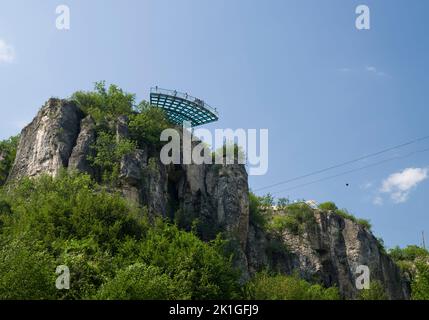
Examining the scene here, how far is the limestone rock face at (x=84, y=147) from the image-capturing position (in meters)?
47.1

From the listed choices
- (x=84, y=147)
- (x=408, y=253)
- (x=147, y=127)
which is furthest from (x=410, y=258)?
(x=84, y=147)

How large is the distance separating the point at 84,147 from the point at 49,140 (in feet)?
9.69

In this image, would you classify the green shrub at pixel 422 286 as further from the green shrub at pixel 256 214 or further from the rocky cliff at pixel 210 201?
the green shrub at pixel 256 214

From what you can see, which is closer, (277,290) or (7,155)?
(277,290)

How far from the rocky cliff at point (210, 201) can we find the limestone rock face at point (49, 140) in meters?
0.08

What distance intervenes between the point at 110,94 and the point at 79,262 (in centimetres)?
2955

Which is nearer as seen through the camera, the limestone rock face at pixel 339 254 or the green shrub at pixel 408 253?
the limestone rock face at pixel 339 254

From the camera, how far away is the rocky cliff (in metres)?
47.5

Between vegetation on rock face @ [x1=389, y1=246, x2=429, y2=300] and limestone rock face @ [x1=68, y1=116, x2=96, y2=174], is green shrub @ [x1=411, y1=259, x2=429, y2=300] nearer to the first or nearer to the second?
vegetation on rock face @ [x1=389, y1=246, x2=429, y2=300]

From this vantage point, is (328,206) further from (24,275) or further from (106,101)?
(24,275)

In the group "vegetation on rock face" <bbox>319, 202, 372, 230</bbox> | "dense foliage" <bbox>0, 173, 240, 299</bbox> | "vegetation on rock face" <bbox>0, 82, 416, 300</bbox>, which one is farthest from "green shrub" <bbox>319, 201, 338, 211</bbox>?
"dense foliage" <bbox>0, 173, 240, 299</bbox>

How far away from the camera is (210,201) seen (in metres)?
53.1

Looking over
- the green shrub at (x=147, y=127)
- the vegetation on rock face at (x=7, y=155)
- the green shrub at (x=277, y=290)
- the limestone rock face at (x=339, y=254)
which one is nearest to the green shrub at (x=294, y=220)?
the limestone rock face at (x=339, y=254)
